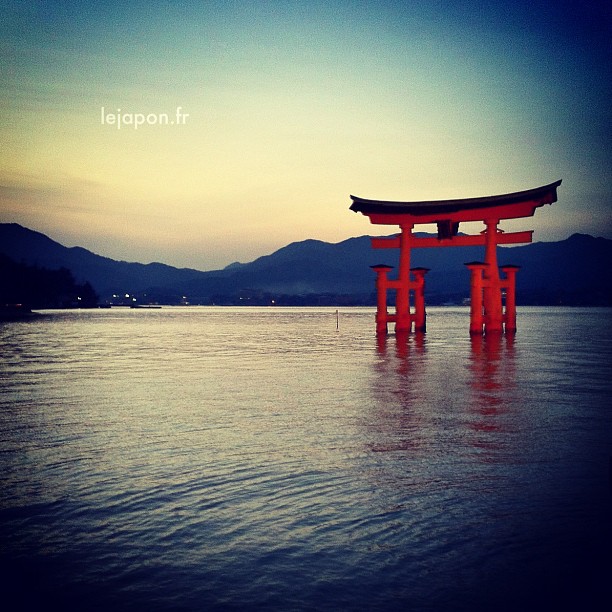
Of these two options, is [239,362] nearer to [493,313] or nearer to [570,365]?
[570,365]

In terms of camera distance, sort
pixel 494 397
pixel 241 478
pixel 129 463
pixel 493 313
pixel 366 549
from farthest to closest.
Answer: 1. pixel 493 313
2. pixel 494 397
3. pixel 129 463
4. pixel 241 478
5. pixel 366 549

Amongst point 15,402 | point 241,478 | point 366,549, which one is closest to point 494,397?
point 241,478

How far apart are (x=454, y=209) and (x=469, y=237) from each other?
350 centimetres

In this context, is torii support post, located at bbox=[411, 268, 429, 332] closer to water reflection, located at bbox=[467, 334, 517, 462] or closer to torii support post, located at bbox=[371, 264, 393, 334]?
torii support post, located at bbox=[371, 264, 393, 334]

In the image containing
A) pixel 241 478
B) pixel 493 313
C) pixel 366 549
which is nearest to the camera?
pixel 366 549

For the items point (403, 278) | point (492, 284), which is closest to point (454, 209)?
point (492, 284)

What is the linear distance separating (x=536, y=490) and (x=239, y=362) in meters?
14.5

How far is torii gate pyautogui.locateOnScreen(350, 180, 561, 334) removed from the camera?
30453 millimetres

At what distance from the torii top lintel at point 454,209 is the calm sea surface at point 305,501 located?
64.0 feet

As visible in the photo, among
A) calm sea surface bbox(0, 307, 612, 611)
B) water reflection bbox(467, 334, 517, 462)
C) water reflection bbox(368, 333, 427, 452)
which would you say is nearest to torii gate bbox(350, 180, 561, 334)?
water reflection bbox(467, 334, 517, 462)

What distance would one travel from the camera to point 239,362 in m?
19.2

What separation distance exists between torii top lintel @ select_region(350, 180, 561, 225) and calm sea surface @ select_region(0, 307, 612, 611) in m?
19.5

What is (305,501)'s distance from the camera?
16.5 feet

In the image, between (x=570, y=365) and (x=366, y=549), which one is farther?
(x=570, y=365)
